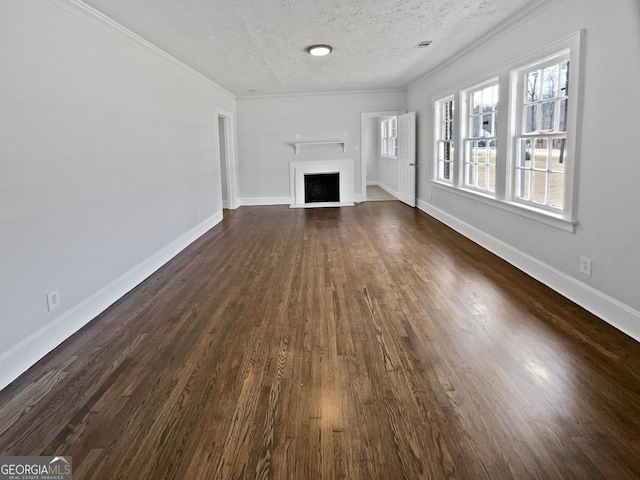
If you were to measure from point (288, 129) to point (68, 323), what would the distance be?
7145 millimetres

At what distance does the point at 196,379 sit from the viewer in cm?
249

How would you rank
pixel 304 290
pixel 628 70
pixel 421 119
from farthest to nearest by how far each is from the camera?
pixel 421 119 < pixel 304 290 < pixel 628 70

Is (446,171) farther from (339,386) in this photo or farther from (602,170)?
(339,386)

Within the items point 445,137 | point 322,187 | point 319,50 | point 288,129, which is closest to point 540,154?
A: point 319,50

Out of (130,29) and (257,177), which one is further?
(257,177)

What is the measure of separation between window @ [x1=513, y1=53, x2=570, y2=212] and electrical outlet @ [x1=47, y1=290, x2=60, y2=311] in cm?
401

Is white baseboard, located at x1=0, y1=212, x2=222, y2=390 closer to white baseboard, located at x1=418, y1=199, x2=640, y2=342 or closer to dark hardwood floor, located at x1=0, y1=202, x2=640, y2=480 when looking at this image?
dark hardwood floor, located at x1=0, y1=202, x2=640, y2=480

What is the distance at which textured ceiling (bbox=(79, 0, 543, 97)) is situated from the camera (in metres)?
3.72

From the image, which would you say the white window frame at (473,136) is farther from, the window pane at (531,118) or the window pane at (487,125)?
the window pane at (531,118)

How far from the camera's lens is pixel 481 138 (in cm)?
553

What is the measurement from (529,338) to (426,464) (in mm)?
1494

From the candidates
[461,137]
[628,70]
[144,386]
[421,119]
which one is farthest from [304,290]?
[421,119]

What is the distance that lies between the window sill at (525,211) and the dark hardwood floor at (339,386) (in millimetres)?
583

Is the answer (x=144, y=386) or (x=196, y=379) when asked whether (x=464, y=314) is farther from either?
(x=144, y=386)
